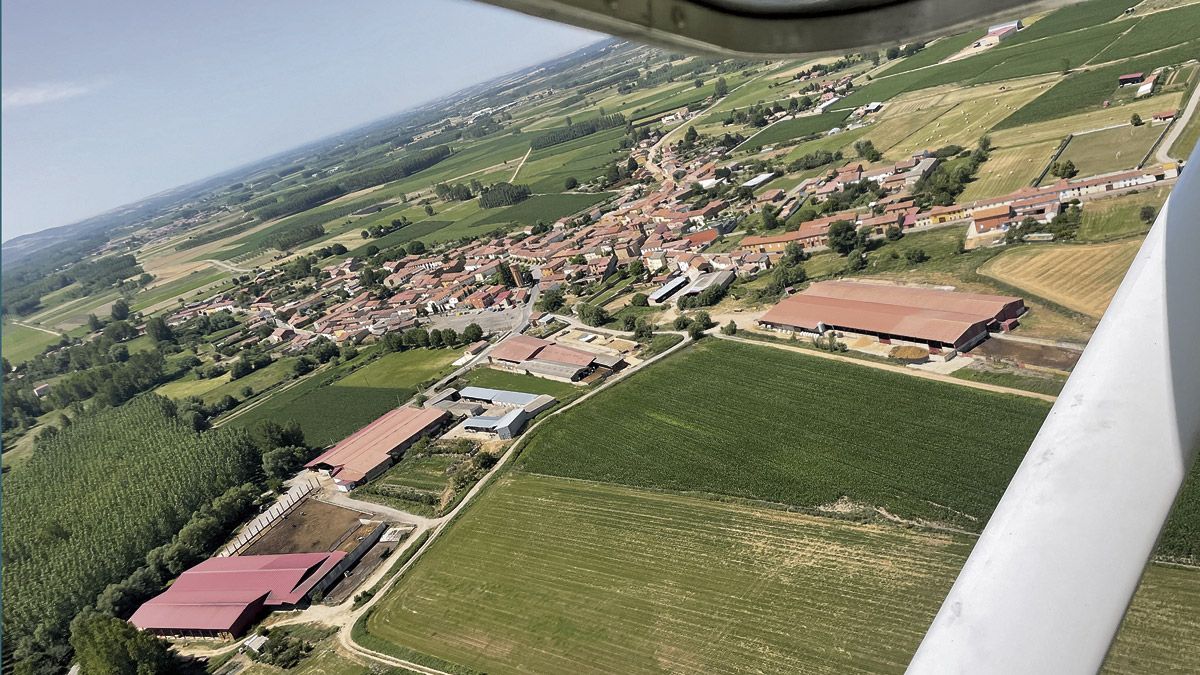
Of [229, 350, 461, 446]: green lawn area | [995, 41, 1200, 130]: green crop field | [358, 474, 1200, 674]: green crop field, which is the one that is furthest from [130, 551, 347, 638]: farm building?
[995, 41, 1200, 130]: green crop field

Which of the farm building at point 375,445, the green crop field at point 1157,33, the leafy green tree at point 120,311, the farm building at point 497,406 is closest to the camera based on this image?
the farm building at point 375,445

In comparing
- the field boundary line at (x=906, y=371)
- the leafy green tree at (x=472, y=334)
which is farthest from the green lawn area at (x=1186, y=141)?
the leafy green tree at (x=472, y=334)

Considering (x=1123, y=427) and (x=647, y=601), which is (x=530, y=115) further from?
(x=1123, y=427)

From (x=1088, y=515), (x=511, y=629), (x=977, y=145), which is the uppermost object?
(x=1088, y=515)

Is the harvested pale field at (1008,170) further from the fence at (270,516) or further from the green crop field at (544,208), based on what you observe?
the fence at (270,516)

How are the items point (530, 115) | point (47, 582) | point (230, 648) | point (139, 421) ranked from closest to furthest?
point (230, 648) < point (47, 582) < point (139, 421) < point (530, 115)

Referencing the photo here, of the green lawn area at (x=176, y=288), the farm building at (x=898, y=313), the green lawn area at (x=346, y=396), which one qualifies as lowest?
the green lawn area at (x=346, y=396)

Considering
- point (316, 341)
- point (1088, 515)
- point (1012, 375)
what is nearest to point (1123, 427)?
point (1088, 515)

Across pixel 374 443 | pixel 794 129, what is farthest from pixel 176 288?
pixel 794 129
